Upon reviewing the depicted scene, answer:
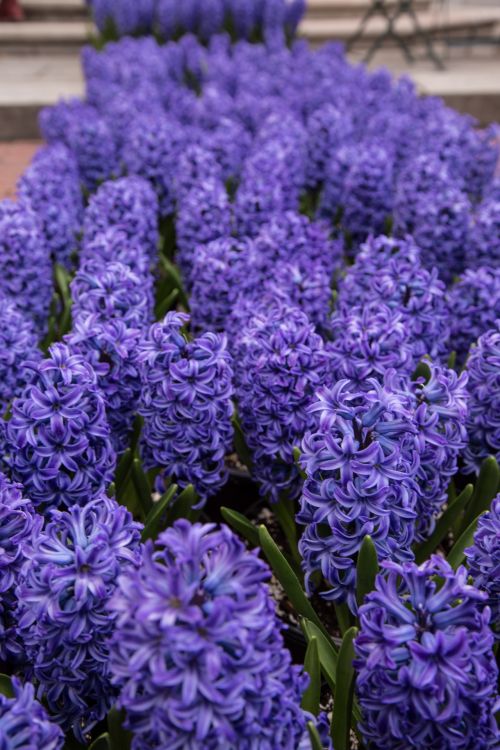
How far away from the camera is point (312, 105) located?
6.49 meters

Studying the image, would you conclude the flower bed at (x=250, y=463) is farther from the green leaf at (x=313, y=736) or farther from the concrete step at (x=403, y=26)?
the concrete step at (x=403, y=26)

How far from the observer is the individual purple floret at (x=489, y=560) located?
1836 millimetres

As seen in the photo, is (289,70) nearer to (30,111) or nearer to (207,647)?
(30,111)

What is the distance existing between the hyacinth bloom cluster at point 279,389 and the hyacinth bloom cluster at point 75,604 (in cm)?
74

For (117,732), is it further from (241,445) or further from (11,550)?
(241,445)

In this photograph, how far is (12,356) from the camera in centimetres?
262

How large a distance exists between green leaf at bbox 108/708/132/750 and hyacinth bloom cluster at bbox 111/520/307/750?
9.1 inches

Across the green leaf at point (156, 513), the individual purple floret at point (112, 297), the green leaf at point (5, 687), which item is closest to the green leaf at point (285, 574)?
the green leaf at point (156, 513)

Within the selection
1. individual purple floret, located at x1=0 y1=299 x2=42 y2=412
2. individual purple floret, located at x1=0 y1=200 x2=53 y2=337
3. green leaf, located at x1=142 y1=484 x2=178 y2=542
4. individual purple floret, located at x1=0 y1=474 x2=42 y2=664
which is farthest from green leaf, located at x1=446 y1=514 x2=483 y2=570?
individual purple floret, located at x1=0 y1=200 x2=53 y2=337

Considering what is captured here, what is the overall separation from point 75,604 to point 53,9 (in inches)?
584

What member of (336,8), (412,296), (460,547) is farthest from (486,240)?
(336,8)

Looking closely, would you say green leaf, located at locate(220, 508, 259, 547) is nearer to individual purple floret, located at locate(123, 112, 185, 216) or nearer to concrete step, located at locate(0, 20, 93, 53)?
individual purple floret, located at locate(123, 112, 185, 216)

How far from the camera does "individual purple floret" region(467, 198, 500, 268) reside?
3.70 m

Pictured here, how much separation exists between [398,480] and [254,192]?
2.54 metres
